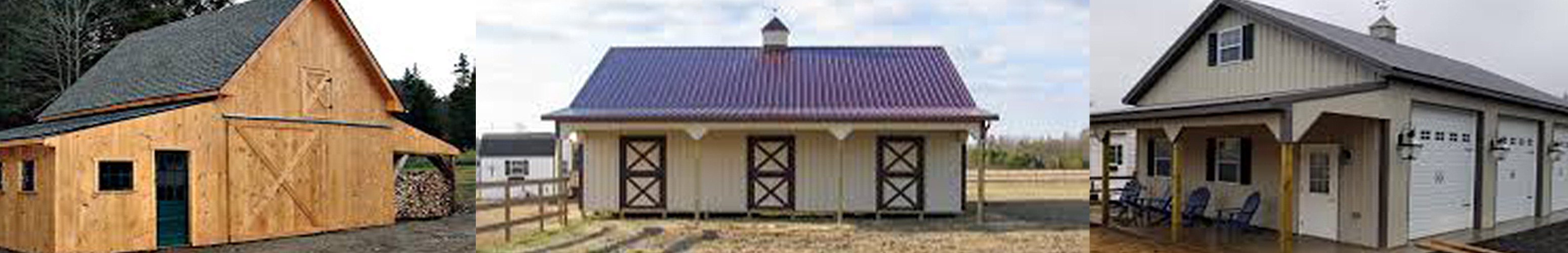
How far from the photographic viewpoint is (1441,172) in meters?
7.62

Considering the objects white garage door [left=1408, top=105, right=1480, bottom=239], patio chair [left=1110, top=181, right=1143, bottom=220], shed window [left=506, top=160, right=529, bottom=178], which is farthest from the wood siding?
white garage door [left=1408, top=105, right=1480, bottom=239]

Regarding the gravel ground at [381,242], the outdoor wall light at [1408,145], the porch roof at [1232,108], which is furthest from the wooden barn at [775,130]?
the outdoor wall light at [1408,145]

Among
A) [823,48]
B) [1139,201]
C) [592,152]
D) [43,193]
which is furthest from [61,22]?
[1139,201]

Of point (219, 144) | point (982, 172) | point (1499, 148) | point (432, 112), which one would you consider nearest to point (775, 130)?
point (982, 172)

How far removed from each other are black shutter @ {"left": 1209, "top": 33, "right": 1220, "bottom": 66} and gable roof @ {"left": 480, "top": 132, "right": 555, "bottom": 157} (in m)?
6.52

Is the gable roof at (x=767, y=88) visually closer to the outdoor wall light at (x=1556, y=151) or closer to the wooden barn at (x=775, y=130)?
the wooden barn at (x=775, y=130)

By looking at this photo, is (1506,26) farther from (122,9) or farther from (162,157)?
(122,9)

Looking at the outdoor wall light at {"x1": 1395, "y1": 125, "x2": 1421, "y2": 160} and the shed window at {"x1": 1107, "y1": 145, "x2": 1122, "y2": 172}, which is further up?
the outdoor wall light at {"x1": 1395, "y1": 125, "x2": 1421, "y2": 160}

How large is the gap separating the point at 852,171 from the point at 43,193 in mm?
6616

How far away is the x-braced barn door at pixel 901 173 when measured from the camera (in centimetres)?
873

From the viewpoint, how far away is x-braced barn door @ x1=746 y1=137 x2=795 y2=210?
860cm

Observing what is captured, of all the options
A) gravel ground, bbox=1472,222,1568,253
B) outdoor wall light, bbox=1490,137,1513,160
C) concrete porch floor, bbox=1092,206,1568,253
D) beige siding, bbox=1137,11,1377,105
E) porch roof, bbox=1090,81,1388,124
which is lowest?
gravel ground, bbox=1472,222,1568,253

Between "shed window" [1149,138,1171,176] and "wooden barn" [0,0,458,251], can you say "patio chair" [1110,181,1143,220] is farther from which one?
"wooden barn" [0,0,458,251]

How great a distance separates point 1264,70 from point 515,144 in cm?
674
